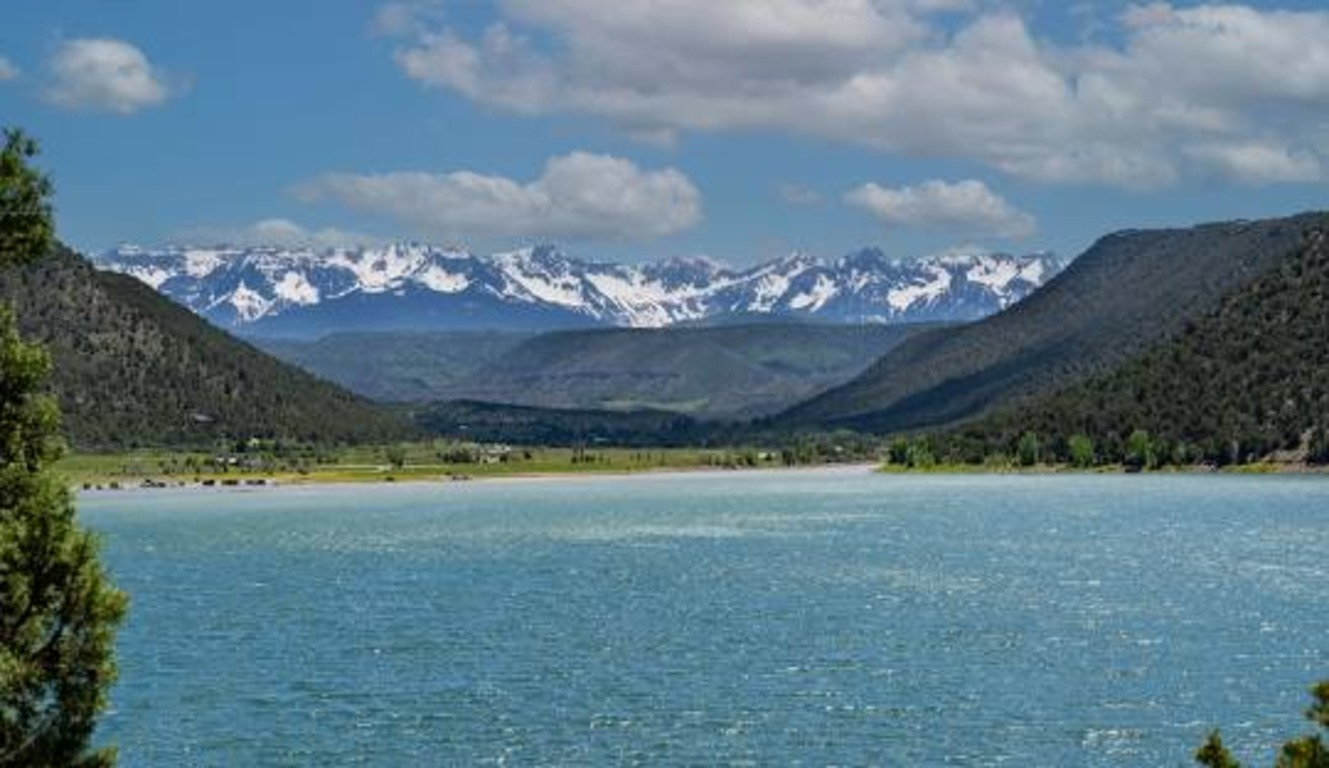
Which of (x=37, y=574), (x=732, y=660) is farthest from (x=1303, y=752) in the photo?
(x=732, y=660)

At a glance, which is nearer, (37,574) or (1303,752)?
(1303,752)

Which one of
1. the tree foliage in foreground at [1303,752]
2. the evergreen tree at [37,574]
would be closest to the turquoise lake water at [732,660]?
the evergreen tree at [37,574]

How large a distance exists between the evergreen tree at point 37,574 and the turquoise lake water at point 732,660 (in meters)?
32.8

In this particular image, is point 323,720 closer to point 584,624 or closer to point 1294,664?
point 584,624

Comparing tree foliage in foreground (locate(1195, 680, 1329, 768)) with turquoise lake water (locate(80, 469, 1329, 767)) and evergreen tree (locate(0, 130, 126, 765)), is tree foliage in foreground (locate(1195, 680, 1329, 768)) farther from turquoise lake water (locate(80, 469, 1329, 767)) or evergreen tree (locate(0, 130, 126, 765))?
turquoise lake water (locate(80, 469, 1329, 767))

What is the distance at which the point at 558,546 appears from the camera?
19475 centimetres

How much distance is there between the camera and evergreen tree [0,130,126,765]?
39.2 meters

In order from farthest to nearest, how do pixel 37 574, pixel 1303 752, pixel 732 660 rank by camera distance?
pixel 732 660, pixel 37 574, pixel 1303 752

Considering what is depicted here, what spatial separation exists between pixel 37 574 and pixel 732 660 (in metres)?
63.3

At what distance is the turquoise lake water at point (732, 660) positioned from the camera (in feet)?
245

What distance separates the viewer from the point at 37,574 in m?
39.4

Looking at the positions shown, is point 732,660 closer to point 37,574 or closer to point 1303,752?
point 37,574

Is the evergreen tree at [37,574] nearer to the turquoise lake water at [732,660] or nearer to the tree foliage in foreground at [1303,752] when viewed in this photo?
the tree foliage in foreground at [1303,752]

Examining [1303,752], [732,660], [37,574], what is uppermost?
[37,574]
